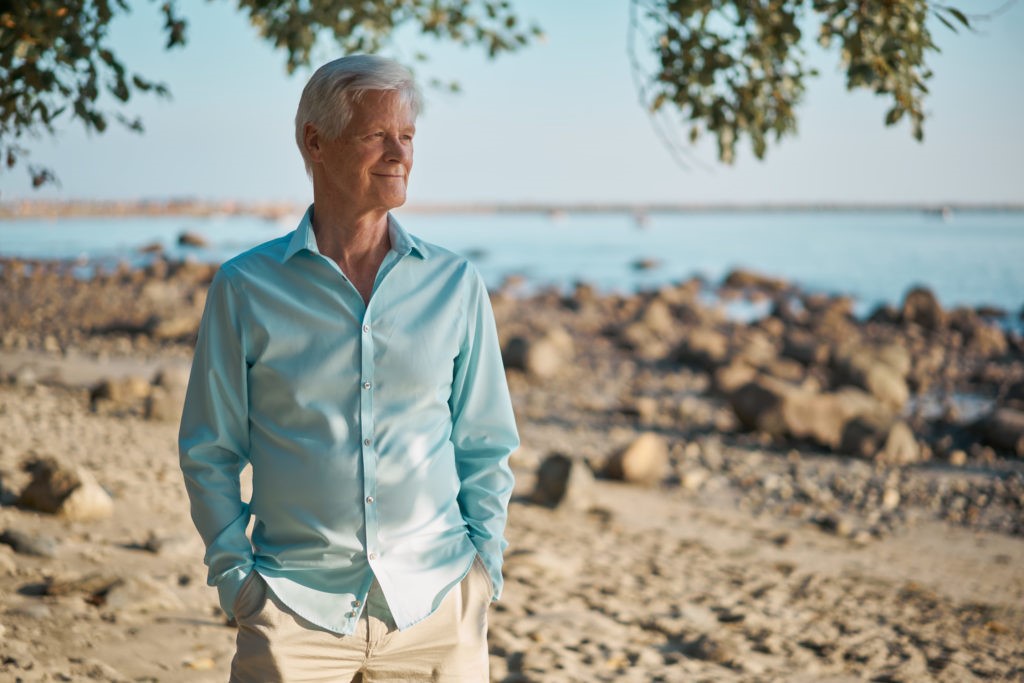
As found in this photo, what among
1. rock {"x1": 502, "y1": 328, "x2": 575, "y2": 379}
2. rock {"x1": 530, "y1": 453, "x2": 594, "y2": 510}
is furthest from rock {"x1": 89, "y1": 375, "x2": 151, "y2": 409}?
rock {"x1": 502, "y1": 328, "x2": 575, "y2": 379}

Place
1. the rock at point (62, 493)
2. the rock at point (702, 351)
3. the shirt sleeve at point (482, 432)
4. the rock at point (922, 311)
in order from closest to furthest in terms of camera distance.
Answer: the shirt sleeve at point (482, 432) < the rock at point (62, 493) < the rock at point (702, 351) < the rock at point (922, 311)

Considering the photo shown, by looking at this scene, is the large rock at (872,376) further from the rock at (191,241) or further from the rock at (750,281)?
the rock at (191,241)

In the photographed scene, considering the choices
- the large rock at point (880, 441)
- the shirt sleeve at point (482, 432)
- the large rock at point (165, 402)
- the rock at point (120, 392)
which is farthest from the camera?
the large rock at point (880, 441)

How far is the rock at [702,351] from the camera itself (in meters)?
15.8

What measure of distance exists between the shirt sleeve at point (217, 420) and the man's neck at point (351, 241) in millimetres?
243

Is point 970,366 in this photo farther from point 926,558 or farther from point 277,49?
point 277,49

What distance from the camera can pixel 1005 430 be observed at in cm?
1053

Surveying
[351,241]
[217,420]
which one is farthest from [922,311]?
[217,420]

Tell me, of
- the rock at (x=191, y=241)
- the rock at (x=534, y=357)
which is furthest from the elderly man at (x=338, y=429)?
the rock at (x=191, y=241)

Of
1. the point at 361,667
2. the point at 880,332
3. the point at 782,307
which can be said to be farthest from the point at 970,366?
the point at 361,667

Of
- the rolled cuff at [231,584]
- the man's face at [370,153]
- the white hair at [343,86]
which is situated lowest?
the rolled cuff at [231,584]

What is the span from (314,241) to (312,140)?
23cm

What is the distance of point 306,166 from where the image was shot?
7.22 ft

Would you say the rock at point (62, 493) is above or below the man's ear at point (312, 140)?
below
